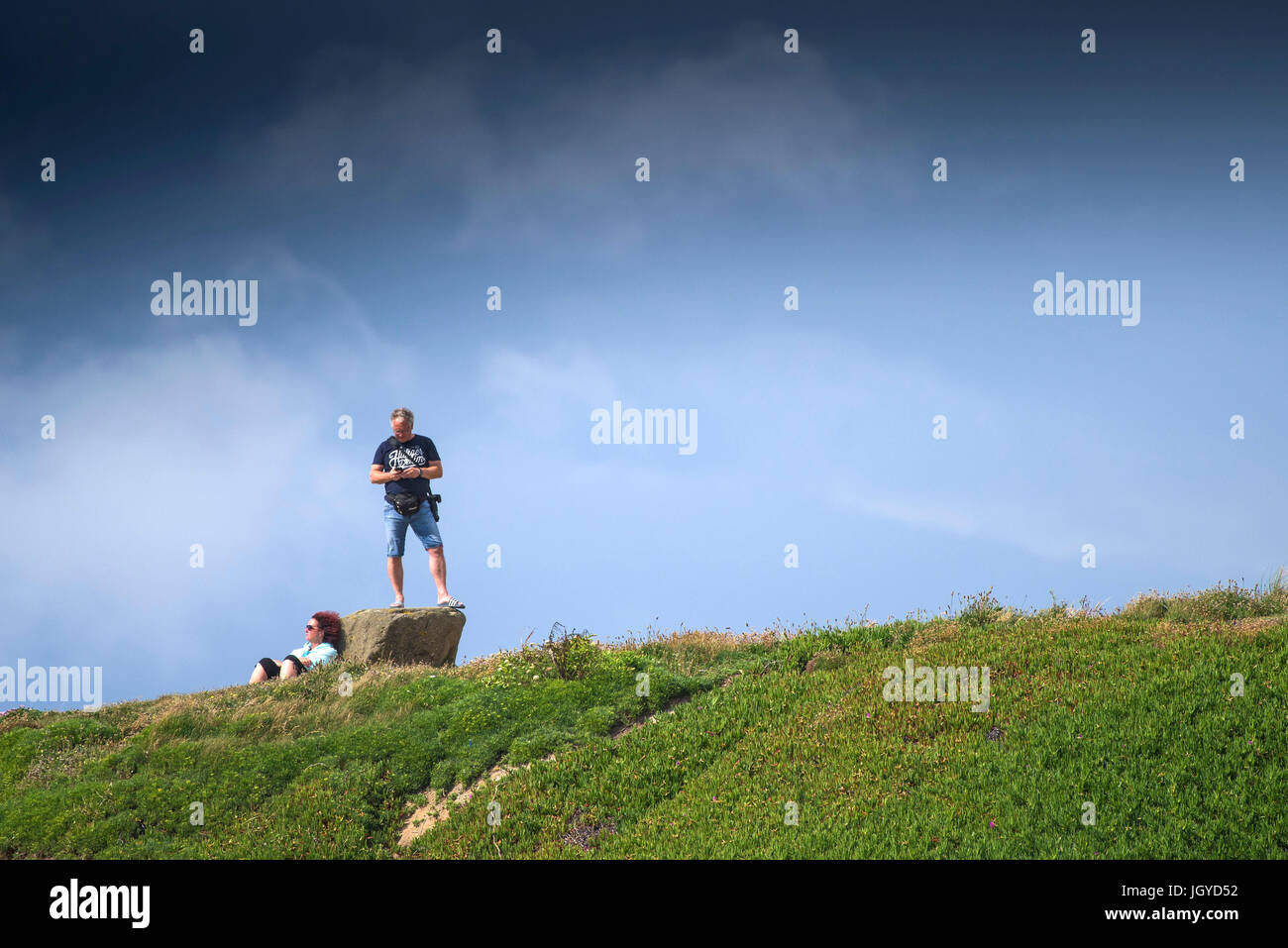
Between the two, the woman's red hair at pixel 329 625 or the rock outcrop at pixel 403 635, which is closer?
the rock outcrop at pixel 403 635

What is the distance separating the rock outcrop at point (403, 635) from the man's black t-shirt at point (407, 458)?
2.97 metres

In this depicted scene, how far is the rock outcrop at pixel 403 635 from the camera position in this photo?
20453mm

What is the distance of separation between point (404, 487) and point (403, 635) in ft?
11.8

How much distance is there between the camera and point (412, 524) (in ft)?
69.7

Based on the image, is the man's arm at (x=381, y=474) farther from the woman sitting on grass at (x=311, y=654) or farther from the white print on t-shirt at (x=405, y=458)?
the woman sitting on grass at (x=311, y=654)

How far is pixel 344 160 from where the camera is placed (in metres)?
20.8

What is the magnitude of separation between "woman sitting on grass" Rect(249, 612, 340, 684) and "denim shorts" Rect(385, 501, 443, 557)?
2497 millimetres

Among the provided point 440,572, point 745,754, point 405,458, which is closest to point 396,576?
point 440,572

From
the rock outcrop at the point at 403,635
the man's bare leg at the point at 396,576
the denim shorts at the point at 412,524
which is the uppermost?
the denim shorts at the point at 412,524

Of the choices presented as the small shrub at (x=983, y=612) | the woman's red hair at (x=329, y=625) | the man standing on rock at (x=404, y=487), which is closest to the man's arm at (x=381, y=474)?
the man standing on rock at (x=404, y=487)

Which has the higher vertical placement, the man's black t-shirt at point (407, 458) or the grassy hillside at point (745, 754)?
the man's black t-shirt at point (407, 458)
